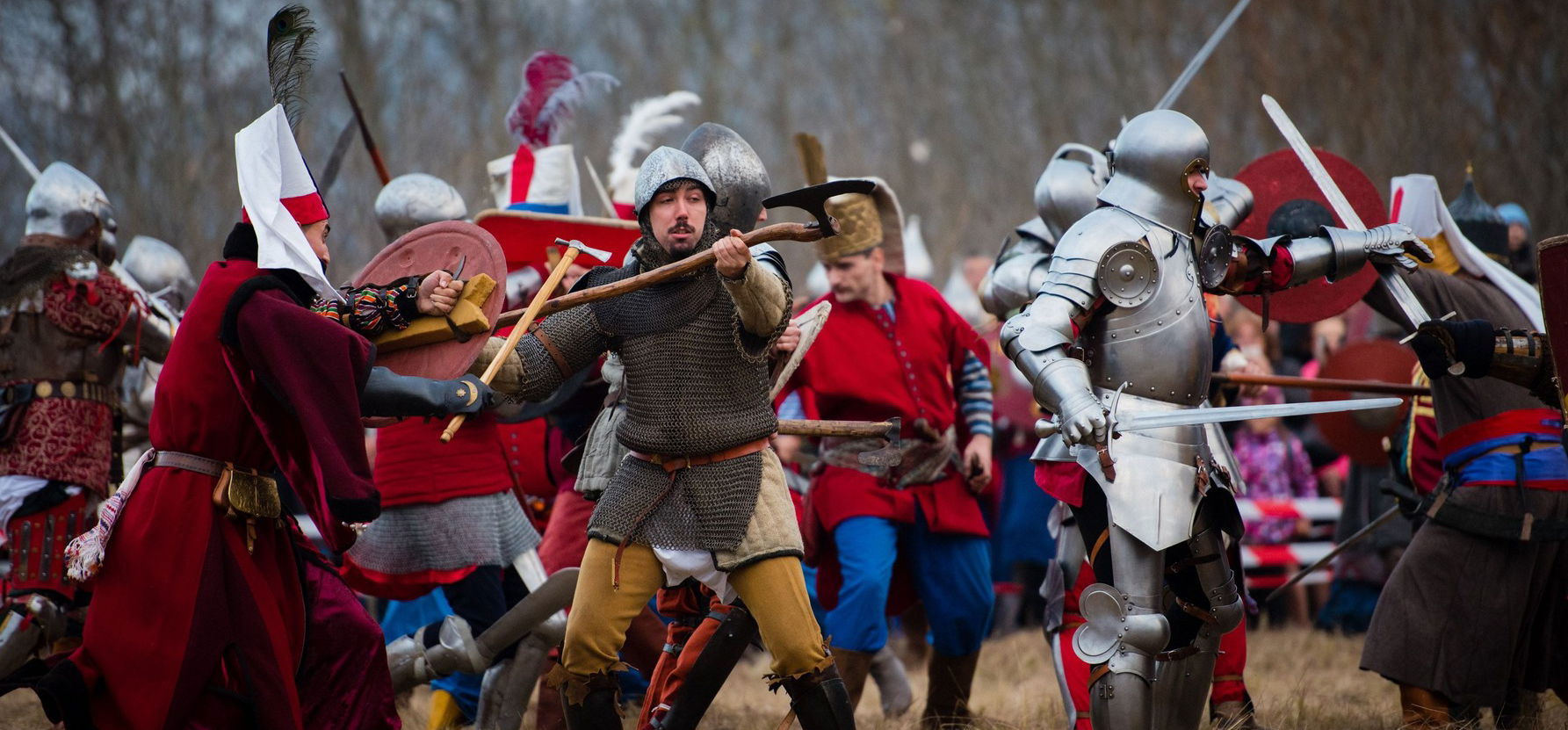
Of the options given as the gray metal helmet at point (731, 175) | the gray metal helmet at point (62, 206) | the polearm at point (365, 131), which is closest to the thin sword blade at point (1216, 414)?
the gray metal helmet at point (731, 175)

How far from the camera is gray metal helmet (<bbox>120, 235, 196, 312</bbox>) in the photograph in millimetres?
7641

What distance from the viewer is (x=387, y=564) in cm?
514

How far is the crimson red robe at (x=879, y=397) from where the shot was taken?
18.5ft

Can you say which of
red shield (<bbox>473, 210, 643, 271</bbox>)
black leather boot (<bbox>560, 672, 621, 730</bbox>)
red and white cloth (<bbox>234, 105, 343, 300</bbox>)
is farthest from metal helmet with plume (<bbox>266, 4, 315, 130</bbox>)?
black leather boot (<bbox>560, 672, 621, 730</bbox>)

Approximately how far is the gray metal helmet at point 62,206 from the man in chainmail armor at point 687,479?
92.3 inches

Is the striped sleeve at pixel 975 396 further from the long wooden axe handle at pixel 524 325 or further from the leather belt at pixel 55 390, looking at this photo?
the leather belt at pixel 55 390

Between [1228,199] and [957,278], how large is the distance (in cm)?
729

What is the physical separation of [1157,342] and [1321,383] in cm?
165

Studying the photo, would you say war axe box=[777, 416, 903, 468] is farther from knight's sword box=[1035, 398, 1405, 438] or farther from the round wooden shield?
the round wooden shield

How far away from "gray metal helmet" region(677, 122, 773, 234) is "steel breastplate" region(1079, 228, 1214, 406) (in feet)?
3.24

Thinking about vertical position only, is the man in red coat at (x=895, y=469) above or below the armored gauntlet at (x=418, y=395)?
below

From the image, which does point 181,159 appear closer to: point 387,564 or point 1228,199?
point 387,564

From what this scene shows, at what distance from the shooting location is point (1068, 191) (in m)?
5.72

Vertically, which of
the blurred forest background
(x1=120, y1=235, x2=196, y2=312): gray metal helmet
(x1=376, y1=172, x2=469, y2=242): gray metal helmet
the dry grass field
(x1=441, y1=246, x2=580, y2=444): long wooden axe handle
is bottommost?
the dry grass field
